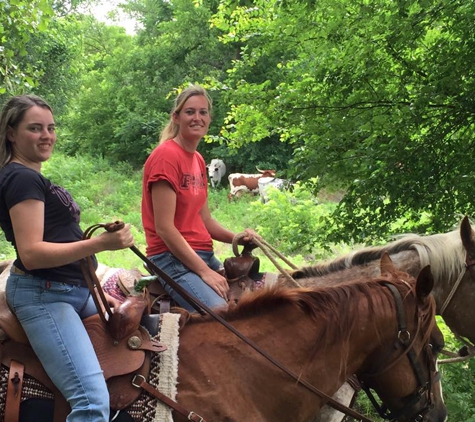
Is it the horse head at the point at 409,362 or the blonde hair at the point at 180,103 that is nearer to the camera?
the horse head at the point at 409,362

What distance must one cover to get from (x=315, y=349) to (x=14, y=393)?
1387mm

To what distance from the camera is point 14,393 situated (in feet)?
7.21

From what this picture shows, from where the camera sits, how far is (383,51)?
509cm

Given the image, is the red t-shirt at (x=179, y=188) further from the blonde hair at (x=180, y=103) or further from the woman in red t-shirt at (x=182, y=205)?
the blonde hair at (x=180, y=103)

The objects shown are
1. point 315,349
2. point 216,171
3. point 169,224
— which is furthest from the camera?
point 216,171

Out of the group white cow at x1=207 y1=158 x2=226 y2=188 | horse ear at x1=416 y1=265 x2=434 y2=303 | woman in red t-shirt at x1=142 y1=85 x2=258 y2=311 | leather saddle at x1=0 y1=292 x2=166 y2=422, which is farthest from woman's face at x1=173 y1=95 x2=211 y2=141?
white cow at x1=207 y1=158 x2=226 y2=188

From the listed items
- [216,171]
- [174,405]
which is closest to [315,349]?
[174,405]

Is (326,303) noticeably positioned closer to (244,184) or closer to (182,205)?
(182,205)

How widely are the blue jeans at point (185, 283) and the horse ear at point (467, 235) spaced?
1.68m

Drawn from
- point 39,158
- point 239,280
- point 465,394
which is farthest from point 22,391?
point 465,394

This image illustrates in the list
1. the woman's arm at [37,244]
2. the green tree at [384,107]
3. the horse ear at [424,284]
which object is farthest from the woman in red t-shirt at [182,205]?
the green tree at [384,107]

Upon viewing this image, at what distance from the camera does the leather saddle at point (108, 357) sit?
224cm

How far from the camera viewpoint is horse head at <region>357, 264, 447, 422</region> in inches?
98.3

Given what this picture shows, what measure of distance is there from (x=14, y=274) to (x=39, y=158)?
1.78ft
